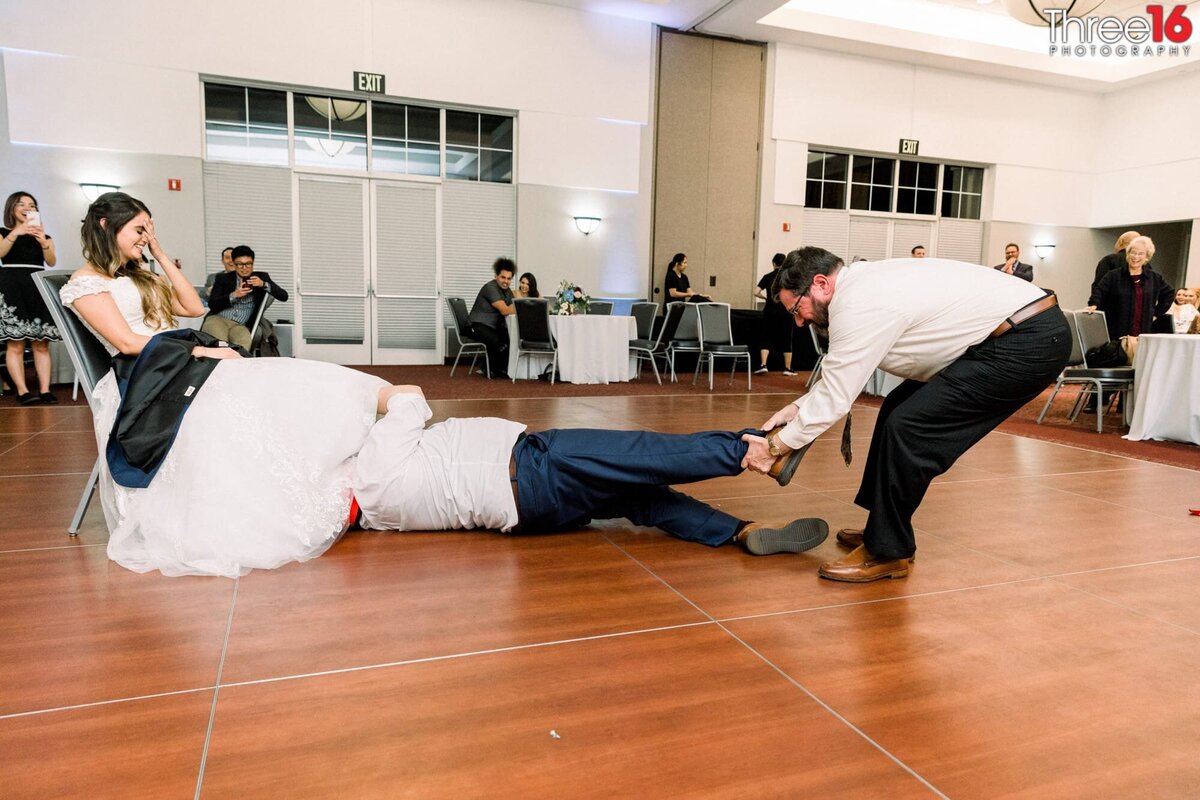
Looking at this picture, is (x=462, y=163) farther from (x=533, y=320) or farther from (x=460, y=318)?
(x=533, y=320)

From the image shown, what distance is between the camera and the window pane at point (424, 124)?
9.14 meters

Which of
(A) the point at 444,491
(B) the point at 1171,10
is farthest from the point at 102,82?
(B) the point at 1171,10

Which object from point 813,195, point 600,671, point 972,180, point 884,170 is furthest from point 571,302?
point 972,180

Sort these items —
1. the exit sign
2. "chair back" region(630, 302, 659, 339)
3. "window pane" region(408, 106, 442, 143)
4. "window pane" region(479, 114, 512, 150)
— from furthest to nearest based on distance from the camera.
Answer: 1. "window pane" region(479, 114, 512, 150)
2. "window pane" region(408, 106, 442, 143)
3. the exit sign
4. "chair back" region(630, 302, 659, 339)

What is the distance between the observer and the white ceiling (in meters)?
9.19

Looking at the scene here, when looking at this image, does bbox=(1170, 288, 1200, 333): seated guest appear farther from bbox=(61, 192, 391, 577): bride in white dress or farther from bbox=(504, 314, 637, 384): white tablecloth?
bbox=(61, 192, 391, 577): bride in white dress

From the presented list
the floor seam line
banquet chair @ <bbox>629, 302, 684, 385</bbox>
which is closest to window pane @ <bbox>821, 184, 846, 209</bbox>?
banquet chair @ <bbox>629, 302, 684, 385</bbox>

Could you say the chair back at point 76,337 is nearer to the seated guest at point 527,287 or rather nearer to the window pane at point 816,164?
the seated guest at point 527,287

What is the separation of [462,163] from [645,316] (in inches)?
125

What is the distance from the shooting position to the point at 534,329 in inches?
284

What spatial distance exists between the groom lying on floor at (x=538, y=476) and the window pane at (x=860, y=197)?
9926 millimetres

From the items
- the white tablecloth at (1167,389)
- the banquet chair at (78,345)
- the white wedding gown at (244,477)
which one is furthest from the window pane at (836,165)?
the banquet chair at (78,345)

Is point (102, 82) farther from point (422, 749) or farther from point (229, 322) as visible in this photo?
point (422, 749)

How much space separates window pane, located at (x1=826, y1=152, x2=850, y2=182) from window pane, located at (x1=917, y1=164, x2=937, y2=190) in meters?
1.40
